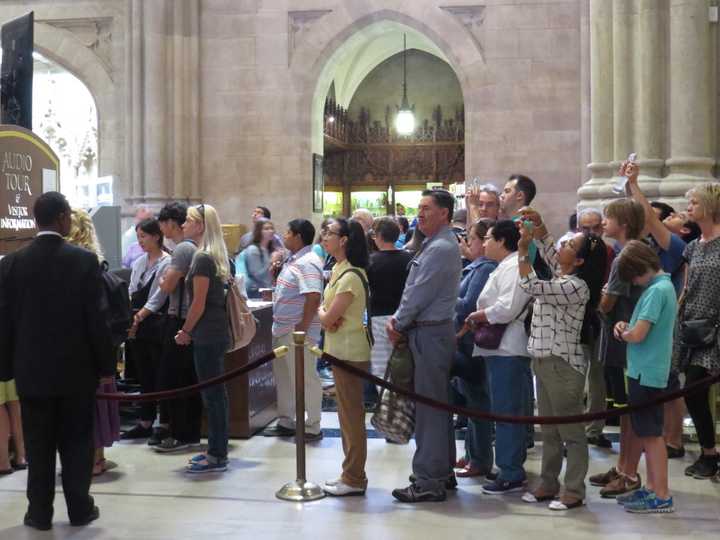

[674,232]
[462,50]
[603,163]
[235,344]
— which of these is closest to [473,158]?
[462,50]

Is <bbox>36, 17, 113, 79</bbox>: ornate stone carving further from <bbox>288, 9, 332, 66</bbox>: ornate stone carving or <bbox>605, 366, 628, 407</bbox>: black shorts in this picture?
<bbox>605, 366, 628, 407</bbox>: black shorts

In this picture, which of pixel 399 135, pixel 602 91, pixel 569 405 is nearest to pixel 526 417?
pixel 569 405

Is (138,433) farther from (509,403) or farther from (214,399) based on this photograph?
(509,403)

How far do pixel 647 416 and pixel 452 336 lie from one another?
1223 mm

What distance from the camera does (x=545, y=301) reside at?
19.2ft

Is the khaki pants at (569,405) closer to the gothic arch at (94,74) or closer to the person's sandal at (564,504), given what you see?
the person's sandal at (564,504)

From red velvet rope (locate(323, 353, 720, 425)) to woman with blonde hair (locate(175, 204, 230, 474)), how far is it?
118cm

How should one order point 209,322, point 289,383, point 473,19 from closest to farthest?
1. point 209,322
2. point 289,383
3. point 473,19

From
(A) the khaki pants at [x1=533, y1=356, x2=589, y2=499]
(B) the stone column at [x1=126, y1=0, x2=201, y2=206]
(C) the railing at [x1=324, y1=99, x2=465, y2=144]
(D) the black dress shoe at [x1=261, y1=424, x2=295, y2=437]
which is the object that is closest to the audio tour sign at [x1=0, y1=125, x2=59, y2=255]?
(D) the black dress shoe at [x1=261, y1=424, x2=295, y2=437]

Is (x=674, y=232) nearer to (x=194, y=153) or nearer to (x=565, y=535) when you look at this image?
(x=565, y=535)

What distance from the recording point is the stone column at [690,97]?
10.4 m

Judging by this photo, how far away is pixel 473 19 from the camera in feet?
49.1

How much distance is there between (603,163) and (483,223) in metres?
5.08

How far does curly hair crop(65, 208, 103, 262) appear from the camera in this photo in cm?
638
